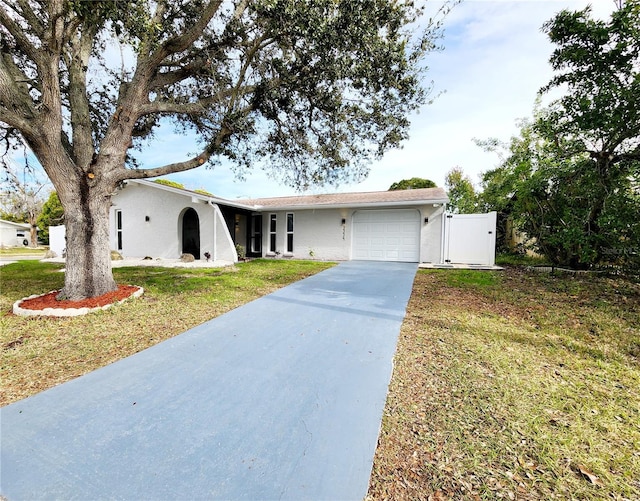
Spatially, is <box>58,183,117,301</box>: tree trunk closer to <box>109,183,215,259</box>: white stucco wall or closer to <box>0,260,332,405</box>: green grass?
<box>0,260,332,405</box>: green grass

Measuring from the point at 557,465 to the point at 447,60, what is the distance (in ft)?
24.8

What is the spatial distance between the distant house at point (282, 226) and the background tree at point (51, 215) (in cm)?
1594

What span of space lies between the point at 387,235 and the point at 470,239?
11.2 feet

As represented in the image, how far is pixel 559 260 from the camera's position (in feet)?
34.6

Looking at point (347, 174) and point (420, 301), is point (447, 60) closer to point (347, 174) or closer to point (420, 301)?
point (347, 174)

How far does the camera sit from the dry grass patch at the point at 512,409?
1.76 meters

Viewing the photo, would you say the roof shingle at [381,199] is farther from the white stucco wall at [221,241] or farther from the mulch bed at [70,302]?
the mulch bed at [70,302]

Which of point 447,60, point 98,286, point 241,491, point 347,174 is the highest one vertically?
point 447,60

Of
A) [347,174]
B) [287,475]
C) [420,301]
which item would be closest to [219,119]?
[347,174]

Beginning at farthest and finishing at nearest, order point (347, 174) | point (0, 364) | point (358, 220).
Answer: point (358, 220)
point (347, 174)
point (0, 364)

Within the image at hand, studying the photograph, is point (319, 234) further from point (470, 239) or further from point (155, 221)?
point (155, 221)

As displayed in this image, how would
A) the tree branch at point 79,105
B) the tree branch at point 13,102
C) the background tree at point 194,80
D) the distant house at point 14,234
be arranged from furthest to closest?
the distant house at point 14,234 < the tree branch at point 79,105 < the background tree at point 194,80 < the tree branch at point 13,102

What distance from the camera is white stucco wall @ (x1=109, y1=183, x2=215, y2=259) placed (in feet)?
42.0

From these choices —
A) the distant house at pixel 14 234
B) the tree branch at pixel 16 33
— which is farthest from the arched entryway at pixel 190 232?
the distant house at pixel 14 234
